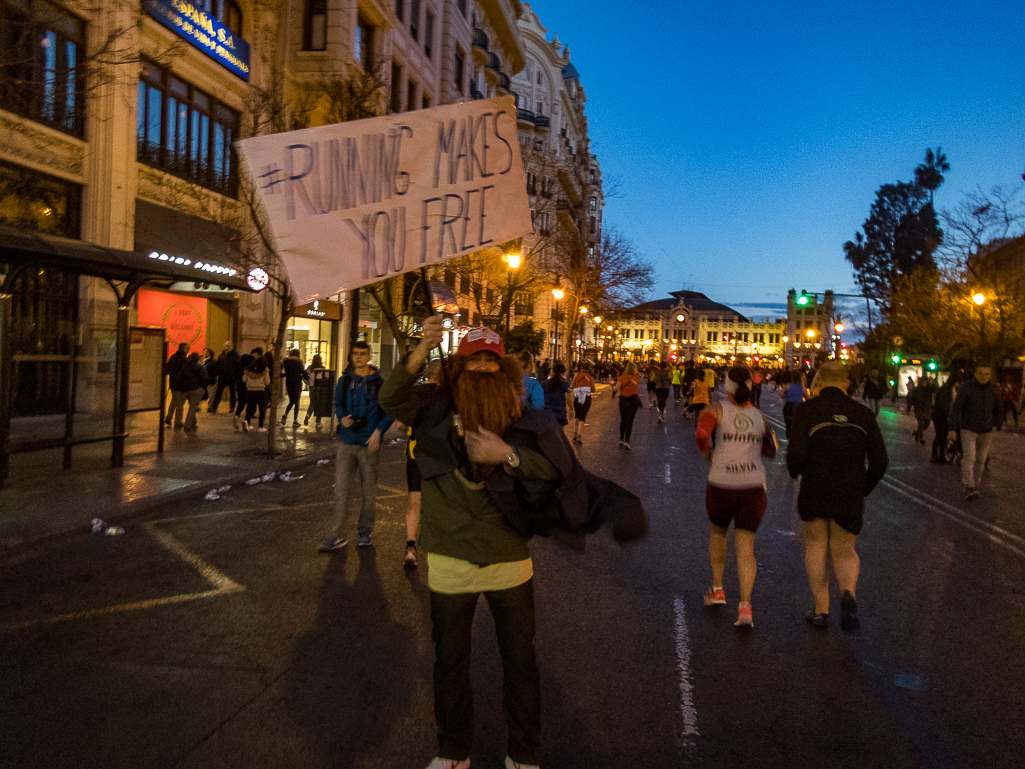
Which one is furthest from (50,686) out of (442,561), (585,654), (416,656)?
(585,654)

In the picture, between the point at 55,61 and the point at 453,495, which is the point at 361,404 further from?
the point at 55,61

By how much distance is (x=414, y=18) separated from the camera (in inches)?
1219

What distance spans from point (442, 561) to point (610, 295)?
1673 inches

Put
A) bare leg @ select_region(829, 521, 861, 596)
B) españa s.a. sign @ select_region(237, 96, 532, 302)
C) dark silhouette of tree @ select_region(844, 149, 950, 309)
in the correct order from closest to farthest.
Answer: españa s.a. sign @ select_region(237, 96, 532, 302) < bare leg @ select_region(829, 521, 861, 596) < dark silhouette of tree @ select_region(844, 149, 950, 309)

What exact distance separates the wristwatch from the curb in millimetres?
5757

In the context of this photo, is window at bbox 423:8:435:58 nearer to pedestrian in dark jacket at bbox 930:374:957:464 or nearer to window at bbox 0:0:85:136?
window at bbox 0:0:85:136

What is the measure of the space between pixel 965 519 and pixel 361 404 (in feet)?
24.6

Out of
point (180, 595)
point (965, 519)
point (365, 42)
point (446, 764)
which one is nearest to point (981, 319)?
point (365, 42)

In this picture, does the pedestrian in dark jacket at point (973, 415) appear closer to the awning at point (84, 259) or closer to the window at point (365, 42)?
the awning at point (84, 259)

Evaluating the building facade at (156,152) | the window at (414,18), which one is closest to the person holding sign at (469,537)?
the building facade at (156,152)

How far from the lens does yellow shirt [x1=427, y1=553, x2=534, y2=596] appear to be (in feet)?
10.5

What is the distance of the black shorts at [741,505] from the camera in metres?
5.58

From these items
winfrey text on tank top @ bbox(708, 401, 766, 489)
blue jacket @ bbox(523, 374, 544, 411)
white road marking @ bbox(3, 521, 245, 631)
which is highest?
blue jacket @ bbox(523, 374, 544, 411)

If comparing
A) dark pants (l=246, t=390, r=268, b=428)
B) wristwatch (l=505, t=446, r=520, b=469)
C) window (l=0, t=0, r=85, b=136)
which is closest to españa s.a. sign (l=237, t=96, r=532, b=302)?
wristwatch (l=505, t=446, r=520, b=469)
